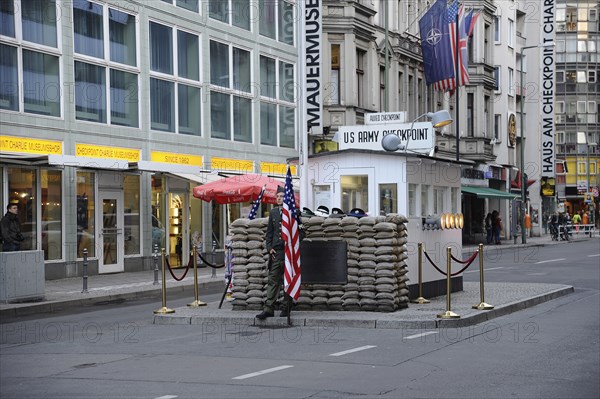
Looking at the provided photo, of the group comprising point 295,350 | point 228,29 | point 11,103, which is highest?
point 228,29

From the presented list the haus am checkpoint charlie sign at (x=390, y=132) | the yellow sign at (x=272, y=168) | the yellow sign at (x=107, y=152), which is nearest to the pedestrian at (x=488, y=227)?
the yellow sign at (x=272, y=168)

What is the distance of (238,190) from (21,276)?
7447mm

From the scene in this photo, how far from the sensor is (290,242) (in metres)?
14.1

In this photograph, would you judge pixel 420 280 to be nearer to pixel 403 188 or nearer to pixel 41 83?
pixel 403 188

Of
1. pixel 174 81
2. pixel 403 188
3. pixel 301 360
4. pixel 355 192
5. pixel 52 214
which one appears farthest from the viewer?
pixel 174 81

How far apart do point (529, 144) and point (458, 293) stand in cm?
5008

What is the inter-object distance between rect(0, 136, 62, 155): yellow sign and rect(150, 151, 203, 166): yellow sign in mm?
4409

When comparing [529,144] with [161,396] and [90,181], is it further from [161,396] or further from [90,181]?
[161,396]

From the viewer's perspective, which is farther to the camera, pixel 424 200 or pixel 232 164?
pixel 232 164

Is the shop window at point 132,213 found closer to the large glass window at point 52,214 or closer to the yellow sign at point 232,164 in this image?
the large glass window at point 52,214

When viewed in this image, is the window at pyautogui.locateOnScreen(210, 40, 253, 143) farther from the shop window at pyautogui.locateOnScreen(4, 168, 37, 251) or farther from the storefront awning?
the storefront awning

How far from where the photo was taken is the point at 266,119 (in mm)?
35406

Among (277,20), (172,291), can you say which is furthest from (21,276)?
(277,20)

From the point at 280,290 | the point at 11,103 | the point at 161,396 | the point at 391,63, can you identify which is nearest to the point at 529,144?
the point at 391,63
